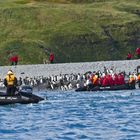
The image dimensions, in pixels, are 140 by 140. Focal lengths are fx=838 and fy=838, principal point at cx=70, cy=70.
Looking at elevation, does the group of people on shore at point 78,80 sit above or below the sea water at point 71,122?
above

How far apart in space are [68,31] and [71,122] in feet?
302

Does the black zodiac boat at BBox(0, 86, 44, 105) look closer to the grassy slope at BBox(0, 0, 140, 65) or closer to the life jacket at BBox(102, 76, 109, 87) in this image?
the life jacket at BBox(102, 76, 109, 87)

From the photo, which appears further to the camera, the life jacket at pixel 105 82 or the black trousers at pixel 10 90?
the life jacket at pixel 105 82

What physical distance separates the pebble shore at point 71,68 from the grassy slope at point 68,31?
578 inches

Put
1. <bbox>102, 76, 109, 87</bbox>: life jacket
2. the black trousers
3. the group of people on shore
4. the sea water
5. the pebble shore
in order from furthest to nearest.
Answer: the pebble shore → the group of people on shore → <bbox>102, 76, 109, 87</bbox>: life jacket → the black trousers → the sea water

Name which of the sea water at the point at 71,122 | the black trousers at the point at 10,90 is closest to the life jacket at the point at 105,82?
the black trousers at the point at 10,90

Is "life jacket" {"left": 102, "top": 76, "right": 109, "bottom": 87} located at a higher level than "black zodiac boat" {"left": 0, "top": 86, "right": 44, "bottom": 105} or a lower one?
higher

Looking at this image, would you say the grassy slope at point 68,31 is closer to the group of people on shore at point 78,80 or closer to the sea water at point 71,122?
the group of people on shore at point 78,80

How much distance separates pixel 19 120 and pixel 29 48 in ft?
258

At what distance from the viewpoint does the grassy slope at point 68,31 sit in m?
122

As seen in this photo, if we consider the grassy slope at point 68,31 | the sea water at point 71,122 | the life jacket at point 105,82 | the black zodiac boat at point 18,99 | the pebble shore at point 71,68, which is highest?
the grassy slope at point 68,31

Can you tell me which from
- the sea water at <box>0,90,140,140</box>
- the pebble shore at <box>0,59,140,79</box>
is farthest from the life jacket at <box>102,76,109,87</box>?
the sea water at <box>0,90,140,140</box>

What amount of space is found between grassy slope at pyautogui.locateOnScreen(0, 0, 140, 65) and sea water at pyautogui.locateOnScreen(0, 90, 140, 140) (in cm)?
6641

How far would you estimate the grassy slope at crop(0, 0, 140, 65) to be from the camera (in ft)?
399
